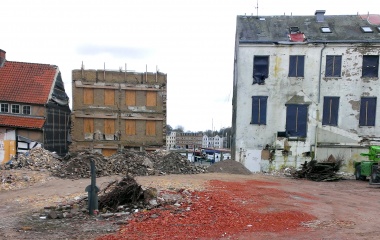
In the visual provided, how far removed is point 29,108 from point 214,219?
68.0ft

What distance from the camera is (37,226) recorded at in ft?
23.4

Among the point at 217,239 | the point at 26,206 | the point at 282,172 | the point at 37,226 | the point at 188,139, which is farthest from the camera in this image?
the point at 188,139

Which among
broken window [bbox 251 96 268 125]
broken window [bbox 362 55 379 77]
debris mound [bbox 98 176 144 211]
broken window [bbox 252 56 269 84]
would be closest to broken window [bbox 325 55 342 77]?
broken window [bbox 362 55 379 77]

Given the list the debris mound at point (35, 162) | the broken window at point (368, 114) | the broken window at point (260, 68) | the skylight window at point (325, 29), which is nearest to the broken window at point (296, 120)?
the broken window at point (260, 68)

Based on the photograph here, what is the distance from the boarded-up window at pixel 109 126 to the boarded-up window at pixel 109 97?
5.02 feet

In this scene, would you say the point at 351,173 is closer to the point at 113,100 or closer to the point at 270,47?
the point at 270,47

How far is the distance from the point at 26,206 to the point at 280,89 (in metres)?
18.8

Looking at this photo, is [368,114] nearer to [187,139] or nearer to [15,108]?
[15,108]

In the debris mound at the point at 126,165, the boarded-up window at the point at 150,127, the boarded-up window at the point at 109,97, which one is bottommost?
the debris mound at the point at 126,165

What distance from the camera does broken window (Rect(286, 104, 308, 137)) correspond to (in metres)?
22.7

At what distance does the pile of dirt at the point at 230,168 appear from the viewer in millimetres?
20766

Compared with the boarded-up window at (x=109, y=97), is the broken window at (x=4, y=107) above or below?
below

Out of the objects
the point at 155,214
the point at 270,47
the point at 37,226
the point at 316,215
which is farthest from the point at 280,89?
the point at 37,226

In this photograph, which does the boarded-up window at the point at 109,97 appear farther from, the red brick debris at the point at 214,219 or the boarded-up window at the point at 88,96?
the red brick debris at the point at 214,219
